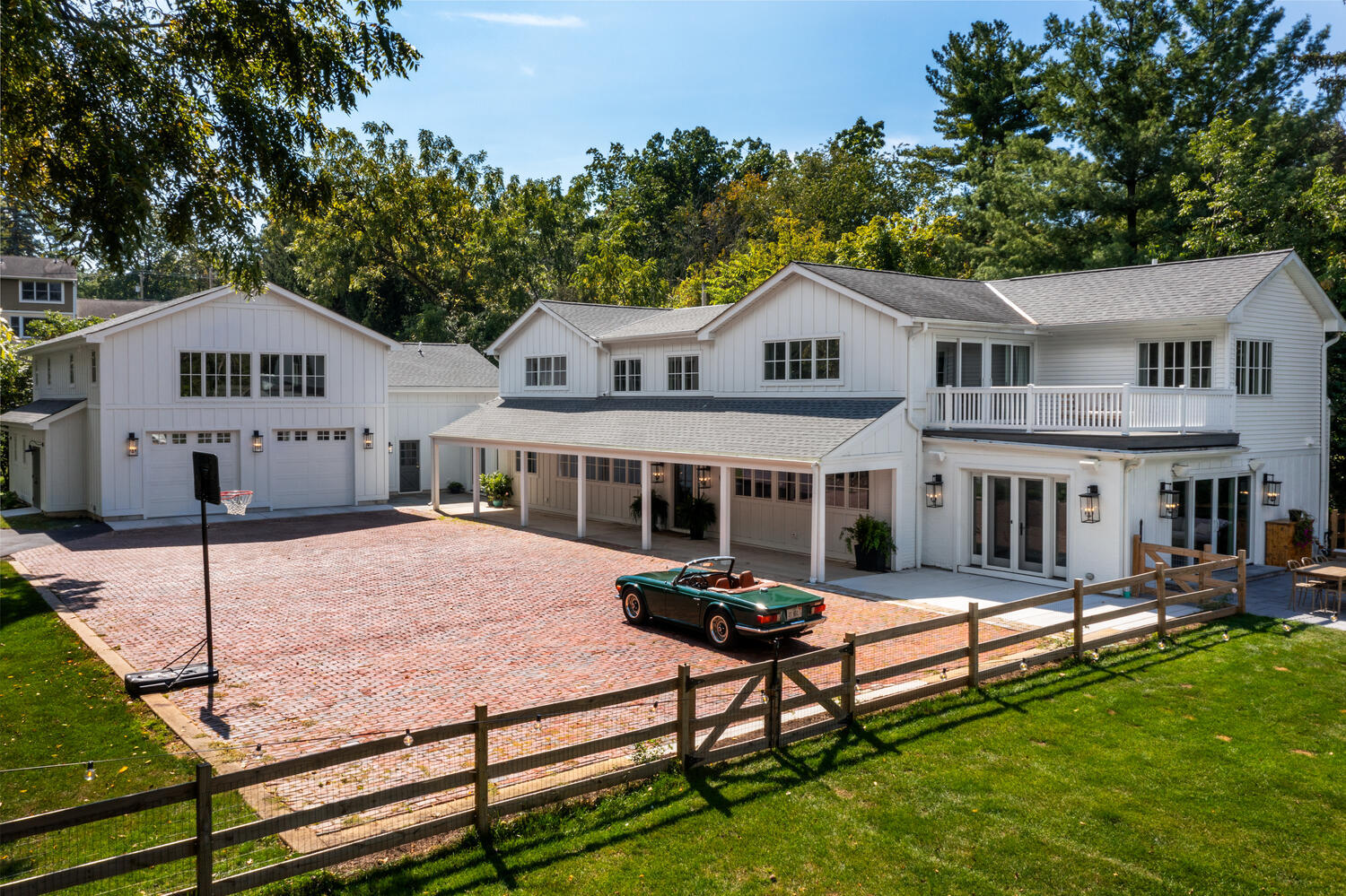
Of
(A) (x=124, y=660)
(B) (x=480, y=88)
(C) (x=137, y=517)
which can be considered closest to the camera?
(A) (x=124, y=660)

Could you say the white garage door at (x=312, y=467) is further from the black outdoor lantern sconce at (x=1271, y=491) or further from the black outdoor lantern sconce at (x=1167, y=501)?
the black outdoor lantern sconce at (x=1271, y=491)

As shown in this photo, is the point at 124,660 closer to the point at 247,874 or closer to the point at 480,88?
the point at 247,874

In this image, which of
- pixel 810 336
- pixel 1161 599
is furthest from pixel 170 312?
pixel 1161 599

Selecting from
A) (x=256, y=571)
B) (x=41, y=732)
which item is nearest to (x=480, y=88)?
(x=256, y=571)

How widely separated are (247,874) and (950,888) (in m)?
4.85

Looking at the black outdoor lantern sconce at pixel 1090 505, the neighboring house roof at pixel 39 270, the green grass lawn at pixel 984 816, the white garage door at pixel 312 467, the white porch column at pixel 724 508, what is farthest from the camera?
the neighboring house roof at pixel 39 270

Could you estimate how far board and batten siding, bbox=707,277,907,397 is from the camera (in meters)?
19.6

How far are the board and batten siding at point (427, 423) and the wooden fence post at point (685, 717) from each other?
84.7 feet

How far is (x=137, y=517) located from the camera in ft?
82.3

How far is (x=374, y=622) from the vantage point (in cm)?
1424

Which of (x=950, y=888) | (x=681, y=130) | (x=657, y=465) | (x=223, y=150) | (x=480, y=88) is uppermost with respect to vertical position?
(x=681, y=130)

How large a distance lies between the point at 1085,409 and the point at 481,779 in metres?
14.2

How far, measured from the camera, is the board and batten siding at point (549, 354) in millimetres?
28219

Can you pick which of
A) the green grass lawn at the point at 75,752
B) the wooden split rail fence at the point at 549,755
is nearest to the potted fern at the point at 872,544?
the wooden split rail fence at the point at 549,755
